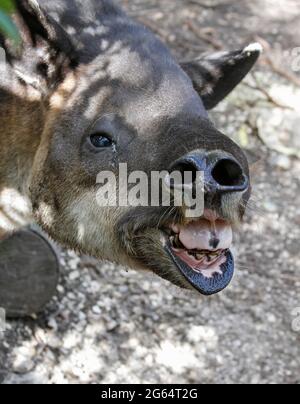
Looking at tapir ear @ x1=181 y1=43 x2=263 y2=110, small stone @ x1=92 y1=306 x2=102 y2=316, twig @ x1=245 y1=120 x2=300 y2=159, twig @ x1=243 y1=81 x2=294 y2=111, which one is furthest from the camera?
twig @ x1=243 y1=81 x2=294 y2=111

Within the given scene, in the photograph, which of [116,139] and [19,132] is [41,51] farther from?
[116,139]

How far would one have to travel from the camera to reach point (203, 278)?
3.43m

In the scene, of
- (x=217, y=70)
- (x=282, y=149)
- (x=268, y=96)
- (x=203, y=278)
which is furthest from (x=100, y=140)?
(x=268, y=96)

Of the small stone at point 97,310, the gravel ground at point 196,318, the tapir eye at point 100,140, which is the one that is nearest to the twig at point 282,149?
the gravel ground at point 196,318

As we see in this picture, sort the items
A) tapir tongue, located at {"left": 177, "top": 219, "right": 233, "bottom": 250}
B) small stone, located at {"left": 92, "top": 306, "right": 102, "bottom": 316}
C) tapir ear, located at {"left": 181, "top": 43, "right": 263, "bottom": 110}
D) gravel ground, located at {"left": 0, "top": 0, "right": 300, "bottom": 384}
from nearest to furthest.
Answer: tapir tongue, located at {"left": 177, "top": 219, "right": 233, "bottom": 250} < tapir ear, located at {"left": 181, "top": 43, "right": 263, "bottom": 110} < gravel ground, located at {"left": 0, "top": 0, "right": 300, "bottom": 384} < small stone, located at {"left": 92, "top": 306, "right": 102, "bottom": 316}

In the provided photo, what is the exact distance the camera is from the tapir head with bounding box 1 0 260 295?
133 inches

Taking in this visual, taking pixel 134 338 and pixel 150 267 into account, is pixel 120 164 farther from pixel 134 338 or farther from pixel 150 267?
pixel 134 338

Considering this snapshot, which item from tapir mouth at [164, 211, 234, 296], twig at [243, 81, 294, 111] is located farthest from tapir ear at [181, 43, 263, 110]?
twig at [243, 81, 294, 111]

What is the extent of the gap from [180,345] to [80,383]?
2.93ft

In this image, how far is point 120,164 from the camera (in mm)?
3650

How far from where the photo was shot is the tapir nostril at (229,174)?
304 cm

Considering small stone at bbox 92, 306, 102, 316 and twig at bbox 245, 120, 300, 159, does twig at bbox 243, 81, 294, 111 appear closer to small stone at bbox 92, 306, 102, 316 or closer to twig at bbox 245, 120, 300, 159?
twig at bbox 245, 120, 300, 159

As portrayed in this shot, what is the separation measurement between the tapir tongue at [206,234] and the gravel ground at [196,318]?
93 centimetres

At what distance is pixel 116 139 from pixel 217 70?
116cm
